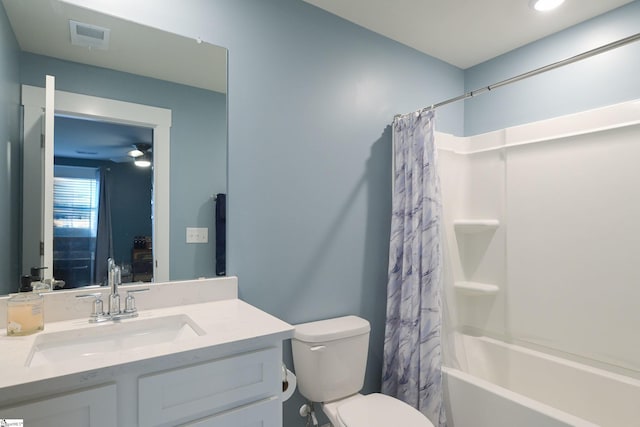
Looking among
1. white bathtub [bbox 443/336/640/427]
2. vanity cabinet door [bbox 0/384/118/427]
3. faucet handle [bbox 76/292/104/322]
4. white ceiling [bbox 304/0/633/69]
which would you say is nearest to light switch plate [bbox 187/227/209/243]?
faucet handle [bbox 76/292/104/322]

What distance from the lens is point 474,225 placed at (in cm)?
243

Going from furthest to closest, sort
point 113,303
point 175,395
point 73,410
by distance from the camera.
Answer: point 113,303, point 175,395, point 73,410

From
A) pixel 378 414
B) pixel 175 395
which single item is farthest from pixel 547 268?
pixel 175 395

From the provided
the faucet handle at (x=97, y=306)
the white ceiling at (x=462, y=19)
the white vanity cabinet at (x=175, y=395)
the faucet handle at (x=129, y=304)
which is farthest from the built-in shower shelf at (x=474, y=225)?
the faucet handle at (x=97, y=306)

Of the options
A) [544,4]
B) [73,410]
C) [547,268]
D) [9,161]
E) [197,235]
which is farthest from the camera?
[547,268]

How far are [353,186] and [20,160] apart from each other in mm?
1533

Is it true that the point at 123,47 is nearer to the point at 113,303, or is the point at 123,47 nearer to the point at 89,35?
the point at 89,35

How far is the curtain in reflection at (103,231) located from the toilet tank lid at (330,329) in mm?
883

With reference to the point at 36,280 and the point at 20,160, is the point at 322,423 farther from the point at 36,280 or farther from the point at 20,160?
the point at 20,160

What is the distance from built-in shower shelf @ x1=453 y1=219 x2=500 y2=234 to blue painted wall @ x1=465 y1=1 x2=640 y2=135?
2.34 ft

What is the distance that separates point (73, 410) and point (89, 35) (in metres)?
1.30

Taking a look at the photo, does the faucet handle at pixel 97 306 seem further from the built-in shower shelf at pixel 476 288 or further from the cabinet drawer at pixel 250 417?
the built-in shower shelf at pixel 476 288

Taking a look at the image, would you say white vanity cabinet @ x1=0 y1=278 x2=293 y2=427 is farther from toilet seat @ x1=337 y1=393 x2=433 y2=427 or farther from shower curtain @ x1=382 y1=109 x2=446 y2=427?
shower curtain @ x1=382 y1=109 x2=446 y2=427

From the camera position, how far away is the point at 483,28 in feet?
7.07
